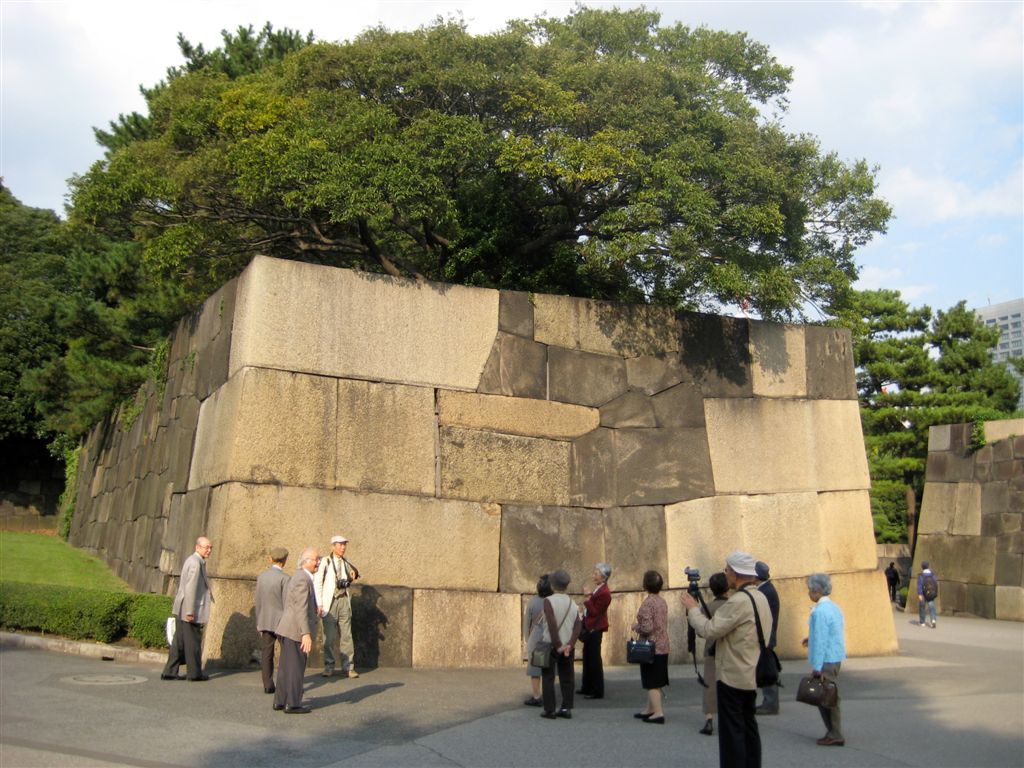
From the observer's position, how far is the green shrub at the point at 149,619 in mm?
11859

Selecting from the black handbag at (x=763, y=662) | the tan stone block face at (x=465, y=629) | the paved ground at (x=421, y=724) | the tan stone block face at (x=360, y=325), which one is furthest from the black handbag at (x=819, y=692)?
the tan stone block face at (x=360, y=325)

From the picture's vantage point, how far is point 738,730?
6.62 m

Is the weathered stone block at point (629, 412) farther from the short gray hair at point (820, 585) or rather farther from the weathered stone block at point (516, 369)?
the short gray hair at point (820, 585)

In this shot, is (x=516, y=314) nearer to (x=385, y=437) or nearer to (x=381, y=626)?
(x=385, y=437)

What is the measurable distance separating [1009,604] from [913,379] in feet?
41.5

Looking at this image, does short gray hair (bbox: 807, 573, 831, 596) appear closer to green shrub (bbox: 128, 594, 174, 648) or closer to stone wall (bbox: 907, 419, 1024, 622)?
green shrub (bbox: 128, 594, 174, 648)

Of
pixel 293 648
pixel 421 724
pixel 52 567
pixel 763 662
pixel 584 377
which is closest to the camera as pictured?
pixel 763 662

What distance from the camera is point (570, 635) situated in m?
9.68

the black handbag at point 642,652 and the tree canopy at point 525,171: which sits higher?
the tree canopy at point 525,171

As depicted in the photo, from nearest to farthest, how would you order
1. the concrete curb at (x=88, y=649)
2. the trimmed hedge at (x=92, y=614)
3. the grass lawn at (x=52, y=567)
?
the concrete curb at (x=88, y=649), the trimmed hedge at (x=92, y=614), the grass lawn at (x=52, y=567)

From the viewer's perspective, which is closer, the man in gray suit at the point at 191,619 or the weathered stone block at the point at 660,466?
the man in gray suit at the point at 191,619

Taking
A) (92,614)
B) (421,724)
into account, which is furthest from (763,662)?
(92,614)

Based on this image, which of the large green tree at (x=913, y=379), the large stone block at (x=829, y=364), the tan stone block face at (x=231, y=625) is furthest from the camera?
the large green tree at (x=913, y=379)

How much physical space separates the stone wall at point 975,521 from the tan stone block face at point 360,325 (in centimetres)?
1922
